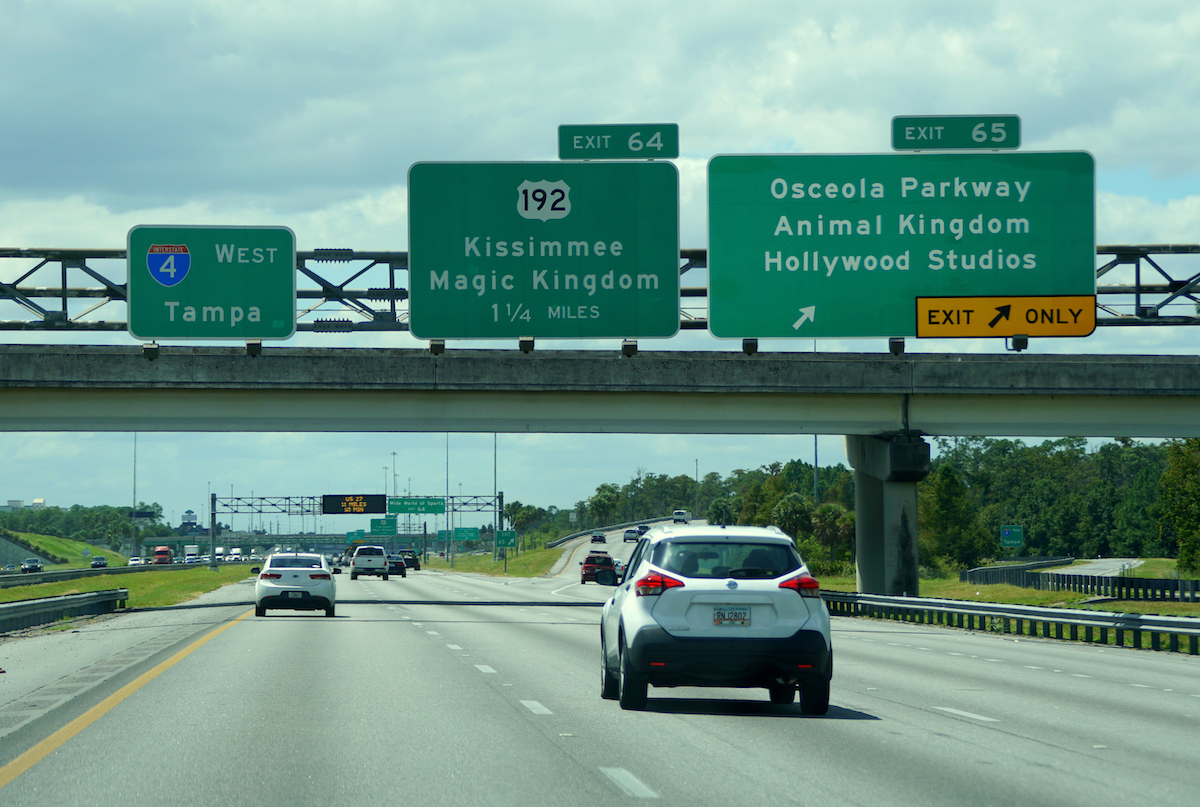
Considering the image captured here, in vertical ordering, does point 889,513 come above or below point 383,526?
above

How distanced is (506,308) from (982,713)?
15.6 metres

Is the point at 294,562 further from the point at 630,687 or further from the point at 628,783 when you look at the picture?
the point at 628,783

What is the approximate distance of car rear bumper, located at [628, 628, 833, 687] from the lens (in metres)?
12.1

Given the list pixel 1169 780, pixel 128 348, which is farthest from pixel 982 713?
pixel 128 348

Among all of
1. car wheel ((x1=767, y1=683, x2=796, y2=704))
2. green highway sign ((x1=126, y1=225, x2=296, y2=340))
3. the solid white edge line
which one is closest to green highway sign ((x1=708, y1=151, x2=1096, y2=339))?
green highway sign ((x1=126, y1=225, x2=296, y2=340))

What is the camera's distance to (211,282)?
28531 millimetres

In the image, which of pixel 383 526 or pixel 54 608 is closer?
pixel 54 608

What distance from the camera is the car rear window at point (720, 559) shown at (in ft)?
40.8

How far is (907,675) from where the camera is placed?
18.0m

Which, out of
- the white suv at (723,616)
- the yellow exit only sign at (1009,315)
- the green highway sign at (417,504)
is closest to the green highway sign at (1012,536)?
the green highway sign at (417,504)

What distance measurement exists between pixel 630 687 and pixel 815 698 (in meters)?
1.71

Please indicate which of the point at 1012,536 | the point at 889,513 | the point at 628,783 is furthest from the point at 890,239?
the point at 1012,536

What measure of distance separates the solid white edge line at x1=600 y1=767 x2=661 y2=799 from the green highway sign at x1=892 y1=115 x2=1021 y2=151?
1996 cm

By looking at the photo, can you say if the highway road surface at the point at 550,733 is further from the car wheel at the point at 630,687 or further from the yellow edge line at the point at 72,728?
the car wheel at the point at 630,687
